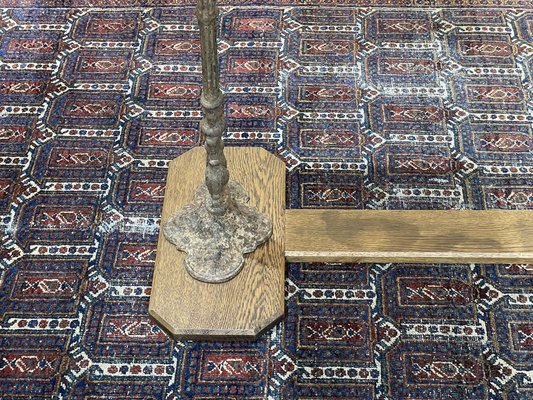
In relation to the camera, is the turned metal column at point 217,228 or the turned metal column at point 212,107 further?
the turned metal column at point 217,228

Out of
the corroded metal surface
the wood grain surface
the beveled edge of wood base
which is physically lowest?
the beveled edge of wood base

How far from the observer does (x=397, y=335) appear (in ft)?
6.89

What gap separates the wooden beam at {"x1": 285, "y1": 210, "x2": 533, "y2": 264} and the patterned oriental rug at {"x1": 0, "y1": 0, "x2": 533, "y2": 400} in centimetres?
8

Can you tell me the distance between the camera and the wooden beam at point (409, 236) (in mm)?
2189

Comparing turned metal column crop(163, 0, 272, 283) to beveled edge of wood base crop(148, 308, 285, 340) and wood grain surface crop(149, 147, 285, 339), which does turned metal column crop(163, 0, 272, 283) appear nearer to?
wood grain surface crop(149, 147, 285, 339)

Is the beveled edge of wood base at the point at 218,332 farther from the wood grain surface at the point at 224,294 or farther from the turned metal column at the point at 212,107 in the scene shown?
the turned metal column at the point at 212,107

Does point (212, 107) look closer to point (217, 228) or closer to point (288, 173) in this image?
point (217, 228)

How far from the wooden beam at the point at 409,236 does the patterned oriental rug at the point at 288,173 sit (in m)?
0.08

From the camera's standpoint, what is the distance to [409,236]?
2.23 m

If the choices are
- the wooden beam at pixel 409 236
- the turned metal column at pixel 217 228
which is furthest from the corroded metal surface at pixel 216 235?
the wooden beam at pixel 409 236

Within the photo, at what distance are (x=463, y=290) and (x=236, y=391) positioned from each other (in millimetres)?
829

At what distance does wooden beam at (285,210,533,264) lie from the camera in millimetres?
2189

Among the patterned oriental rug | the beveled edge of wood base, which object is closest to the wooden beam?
the patterned oriental rug

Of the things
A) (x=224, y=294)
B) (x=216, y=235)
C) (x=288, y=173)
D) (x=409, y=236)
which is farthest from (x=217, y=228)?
(x=409, y=236)
